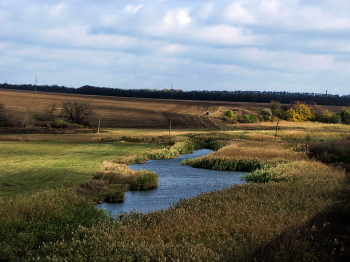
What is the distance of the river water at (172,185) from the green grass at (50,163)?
3.79 meters

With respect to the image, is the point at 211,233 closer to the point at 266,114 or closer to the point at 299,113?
the point at 266,114

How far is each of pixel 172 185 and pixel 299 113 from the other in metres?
100

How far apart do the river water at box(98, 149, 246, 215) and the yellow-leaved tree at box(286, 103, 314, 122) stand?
8360 centimetres

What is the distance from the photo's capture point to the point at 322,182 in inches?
975

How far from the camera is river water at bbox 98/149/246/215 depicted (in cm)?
2361

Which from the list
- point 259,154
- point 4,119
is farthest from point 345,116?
point 259,154

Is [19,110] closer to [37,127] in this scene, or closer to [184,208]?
[37,127]

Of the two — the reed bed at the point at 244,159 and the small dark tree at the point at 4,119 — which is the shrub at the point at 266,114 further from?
the reed bed at the point at 244,159

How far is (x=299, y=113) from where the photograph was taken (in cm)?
12450

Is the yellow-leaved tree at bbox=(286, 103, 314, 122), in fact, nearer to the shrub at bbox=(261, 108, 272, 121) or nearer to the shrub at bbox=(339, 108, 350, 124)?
the shrub at bbox=(261, 108, 272, 121)

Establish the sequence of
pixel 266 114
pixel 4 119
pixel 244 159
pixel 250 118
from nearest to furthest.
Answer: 1. pixel 244 159
2. pixel 4 119
3. pixel 250 118
4. pixel 266 114

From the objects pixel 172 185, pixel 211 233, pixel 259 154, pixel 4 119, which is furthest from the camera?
pixel 4 119

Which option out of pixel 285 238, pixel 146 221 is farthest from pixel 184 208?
pixel 285 238

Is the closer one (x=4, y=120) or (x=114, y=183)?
(x=114, y=183)
